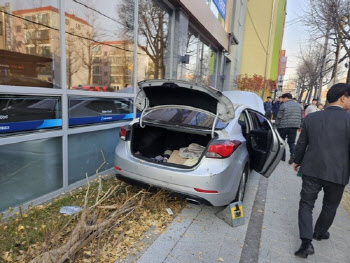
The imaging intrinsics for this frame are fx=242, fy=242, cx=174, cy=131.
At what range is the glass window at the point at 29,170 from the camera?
3074 millimetres

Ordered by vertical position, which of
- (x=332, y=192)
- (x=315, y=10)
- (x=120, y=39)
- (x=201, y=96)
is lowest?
(x=332, y=192)

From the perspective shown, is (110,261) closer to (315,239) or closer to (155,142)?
(155,142)

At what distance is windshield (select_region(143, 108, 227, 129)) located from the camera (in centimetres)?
329

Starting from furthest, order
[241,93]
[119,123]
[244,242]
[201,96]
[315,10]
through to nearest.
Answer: [315,10], [241,93], [119,123], [201,96], [244,242]

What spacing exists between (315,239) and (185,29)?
687 cm

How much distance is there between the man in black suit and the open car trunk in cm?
133

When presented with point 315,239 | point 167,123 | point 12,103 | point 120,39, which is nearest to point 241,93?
point 120,39

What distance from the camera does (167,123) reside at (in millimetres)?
3393

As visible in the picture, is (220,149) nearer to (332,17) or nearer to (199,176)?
(199,176)

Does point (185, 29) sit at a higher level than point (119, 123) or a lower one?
higher

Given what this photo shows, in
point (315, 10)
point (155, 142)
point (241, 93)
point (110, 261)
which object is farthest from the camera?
point (315, 10)

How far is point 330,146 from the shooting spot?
8.31 ft

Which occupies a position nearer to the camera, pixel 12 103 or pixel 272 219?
pixel 12 103

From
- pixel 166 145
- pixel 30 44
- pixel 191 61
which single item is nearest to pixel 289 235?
pixel 166 145
